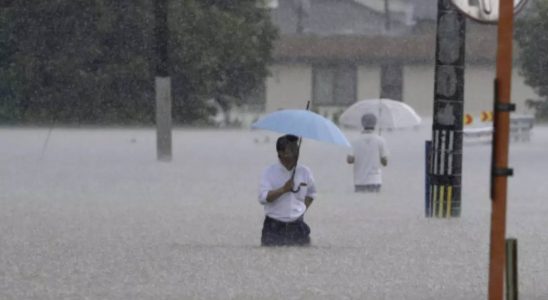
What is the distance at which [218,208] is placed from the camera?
2098 centimetres

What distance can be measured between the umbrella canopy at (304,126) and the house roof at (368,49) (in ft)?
180

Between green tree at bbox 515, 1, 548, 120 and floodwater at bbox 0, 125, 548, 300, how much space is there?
80.8 ft

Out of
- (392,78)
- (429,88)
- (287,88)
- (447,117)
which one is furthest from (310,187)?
(429,88)

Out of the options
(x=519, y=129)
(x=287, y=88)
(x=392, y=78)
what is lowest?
(x=519, y=129)

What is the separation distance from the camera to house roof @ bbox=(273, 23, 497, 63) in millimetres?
70000

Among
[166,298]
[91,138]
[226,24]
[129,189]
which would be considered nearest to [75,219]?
[129,189]

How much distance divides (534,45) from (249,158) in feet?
82.4

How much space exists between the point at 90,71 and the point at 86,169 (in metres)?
24.7

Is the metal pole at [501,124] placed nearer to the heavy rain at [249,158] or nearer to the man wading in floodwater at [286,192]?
the heavy rain at [249,158]

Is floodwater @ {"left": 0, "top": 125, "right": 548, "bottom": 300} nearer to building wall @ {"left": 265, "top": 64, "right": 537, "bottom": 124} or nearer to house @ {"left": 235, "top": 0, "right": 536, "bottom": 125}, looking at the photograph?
building wall @ {"left": 265, "top": 64, "right": 537, "bottom": 124}

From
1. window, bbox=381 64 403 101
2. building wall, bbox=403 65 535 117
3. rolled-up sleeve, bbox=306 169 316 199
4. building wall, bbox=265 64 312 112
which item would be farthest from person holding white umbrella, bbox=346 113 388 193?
window, bbox=381 64 403 101

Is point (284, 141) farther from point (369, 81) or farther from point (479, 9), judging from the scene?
point (369, 81)

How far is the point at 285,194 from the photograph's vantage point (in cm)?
1366

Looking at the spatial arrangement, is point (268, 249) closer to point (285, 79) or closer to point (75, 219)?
point (75, 219)
